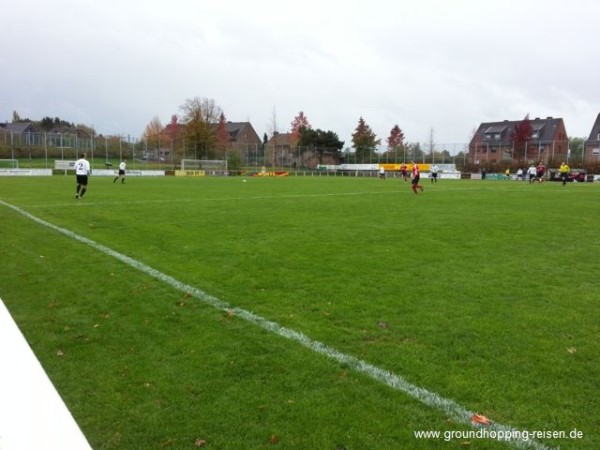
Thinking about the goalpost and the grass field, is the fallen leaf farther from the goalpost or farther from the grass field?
the goalpost

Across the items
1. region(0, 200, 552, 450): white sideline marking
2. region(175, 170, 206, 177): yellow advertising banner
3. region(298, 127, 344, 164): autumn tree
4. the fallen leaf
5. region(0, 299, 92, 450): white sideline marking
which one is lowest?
the fallen leaf

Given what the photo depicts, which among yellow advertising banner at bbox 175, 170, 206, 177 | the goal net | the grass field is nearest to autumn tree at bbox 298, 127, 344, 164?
the goal net

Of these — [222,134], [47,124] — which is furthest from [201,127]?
[47,124]

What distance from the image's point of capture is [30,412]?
2.67m

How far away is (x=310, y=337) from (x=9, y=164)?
186ft

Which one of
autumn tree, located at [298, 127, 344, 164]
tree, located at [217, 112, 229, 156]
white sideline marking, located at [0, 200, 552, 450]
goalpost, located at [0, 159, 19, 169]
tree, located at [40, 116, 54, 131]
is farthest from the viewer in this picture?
tree, located at [40, 116, 54, 131]

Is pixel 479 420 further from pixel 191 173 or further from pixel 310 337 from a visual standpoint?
pixel 191 173

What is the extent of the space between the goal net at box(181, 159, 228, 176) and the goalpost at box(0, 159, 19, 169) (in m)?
19.3

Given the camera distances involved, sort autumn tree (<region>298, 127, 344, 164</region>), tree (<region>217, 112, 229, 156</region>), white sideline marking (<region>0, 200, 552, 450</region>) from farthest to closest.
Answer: tree (<region>217, 112, 229, 156</region>)
autumn tree (<region>298, 127, 344, 164</region>)
white sideline marking (<region>0, 200, 552, 450</region>)

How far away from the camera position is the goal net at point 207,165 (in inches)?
2493

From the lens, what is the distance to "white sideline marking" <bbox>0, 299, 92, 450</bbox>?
239 cm

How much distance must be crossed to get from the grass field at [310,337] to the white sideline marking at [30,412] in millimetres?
338

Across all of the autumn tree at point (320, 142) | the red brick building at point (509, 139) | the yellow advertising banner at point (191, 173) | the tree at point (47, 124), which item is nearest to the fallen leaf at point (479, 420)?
the yellow advertising banner at point (191, 173)

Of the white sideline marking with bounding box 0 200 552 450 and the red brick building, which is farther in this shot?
the red brick building
